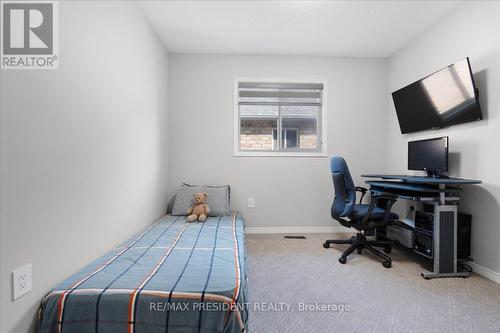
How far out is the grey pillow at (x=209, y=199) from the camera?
9.48 ft

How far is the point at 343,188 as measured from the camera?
2.44m

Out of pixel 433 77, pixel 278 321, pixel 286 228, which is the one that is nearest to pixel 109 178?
pixel 278 321

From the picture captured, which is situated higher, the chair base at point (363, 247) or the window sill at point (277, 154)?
the window sill at point (277, 154)

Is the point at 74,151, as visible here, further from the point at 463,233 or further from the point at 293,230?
the point at 463,233

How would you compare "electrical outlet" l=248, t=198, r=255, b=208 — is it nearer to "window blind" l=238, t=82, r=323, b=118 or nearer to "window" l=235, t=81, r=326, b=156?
"window" l=235, t=81, r=326, b=156

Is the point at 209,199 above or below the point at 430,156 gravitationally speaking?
below

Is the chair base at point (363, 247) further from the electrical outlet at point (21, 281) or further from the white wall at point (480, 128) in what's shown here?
the electrical outlet at point (21, 281)

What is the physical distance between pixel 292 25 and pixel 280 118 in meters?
1.25

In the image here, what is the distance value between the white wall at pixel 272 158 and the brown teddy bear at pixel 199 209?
1.72 ft

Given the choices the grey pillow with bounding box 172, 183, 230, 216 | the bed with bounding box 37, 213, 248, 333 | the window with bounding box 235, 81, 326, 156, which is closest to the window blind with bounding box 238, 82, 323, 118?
the window with bounding box 235, 81, 326, 156

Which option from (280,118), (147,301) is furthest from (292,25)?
(147,301)

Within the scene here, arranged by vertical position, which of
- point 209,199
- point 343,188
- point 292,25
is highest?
point 292,25
